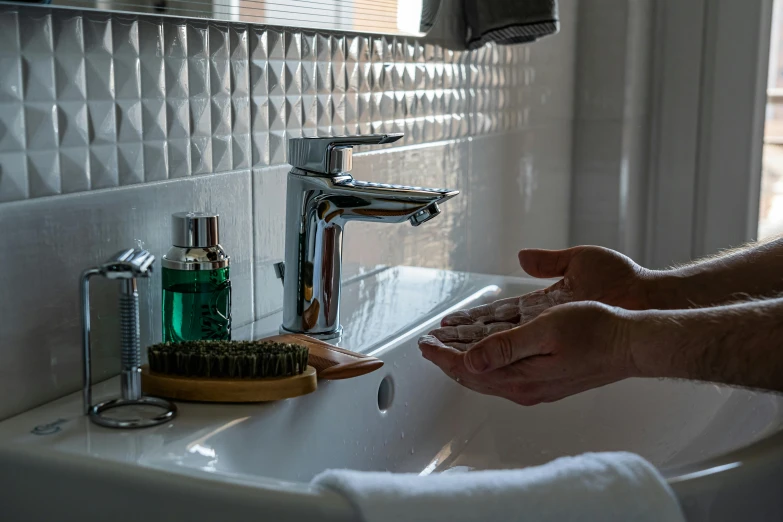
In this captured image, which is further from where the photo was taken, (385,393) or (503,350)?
(385,393)

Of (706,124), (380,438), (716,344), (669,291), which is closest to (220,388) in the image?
(380,438)

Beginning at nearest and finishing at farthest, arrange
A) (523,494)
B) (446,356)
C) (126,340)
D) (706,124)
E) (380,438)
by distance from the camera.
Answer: (523,494)
(126,340)
(446,356)
(380,438)
(706,124)

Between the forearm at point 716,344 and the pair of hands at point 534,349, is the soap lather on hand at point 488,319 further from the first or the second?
the forearm at point 716,344

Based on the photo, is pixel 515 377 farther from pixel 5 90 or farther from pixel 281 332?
pixel 5 90

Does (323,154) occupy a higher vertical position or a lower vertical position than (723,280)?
higher

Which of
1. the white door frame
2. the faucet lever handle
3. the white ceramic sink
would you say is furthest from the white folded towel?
the white door frame

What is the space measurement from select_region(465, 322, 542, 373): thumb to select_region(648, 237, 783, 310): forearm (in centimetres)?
28

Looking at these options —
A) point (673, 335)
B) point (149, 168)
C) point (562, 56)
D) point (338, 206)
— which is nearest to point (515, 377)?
point (673, 335)

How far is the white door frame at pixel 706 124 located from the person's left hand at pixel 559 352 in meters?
1.17

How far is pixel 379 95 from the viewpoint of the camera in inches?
44.1

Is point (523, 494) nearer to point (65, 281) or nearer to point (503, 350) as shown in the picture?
point (503, 350)

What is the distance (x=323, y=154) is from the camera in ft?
2.68

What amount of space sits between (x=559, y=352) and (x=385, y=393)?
237mm

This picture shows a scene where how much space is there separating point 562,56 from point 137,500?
1.40 m
